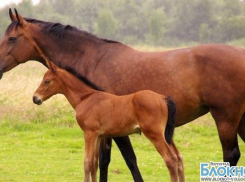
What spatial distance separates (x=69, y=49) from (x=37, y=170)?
8.46ft

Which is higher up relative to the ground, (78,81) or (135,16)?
(78,81)

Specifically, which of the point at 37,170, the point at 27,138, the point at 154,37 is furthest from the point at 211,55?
the point at 154,37

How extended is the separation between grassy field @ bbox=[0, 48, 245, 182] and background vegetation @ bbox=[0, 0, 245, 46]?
117 ft

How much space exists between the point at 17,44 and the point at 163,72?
2251mm

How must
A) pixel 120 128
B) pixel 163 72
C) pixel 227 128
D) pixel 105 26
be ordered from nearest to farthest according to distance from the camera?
1. pixel 120 128
2. pixel 227 128
3. pixel 163 72
4. pixel 105 26

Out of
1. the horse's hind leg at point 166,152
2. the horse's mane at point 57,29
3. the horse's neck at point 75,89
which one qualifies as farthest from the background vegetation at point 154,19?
the horse's hind leg at point 166,152

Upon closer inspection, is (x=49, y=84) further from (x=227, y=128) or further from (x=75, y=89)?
(x=227, y=128)

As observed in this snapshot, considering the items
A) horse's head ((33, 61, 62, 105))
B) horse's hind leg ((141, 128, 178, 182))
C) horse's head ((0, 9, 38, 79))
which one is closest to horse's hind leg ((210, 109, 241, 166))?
horse's hind leg ((141, 128, 178, 182))

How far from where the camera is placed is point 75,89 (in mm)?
8109

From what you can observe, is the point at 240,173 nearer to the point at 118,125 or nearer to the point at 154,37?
the point at 118,125

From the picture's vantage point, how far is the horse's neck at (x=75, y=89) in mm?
8086

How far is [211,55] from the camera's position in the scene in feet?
27.5

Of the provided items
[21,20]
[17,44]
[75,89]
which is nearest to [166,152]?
[75,89]

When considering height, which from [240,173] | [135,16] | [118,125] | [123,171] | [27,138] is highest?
[118,125]
